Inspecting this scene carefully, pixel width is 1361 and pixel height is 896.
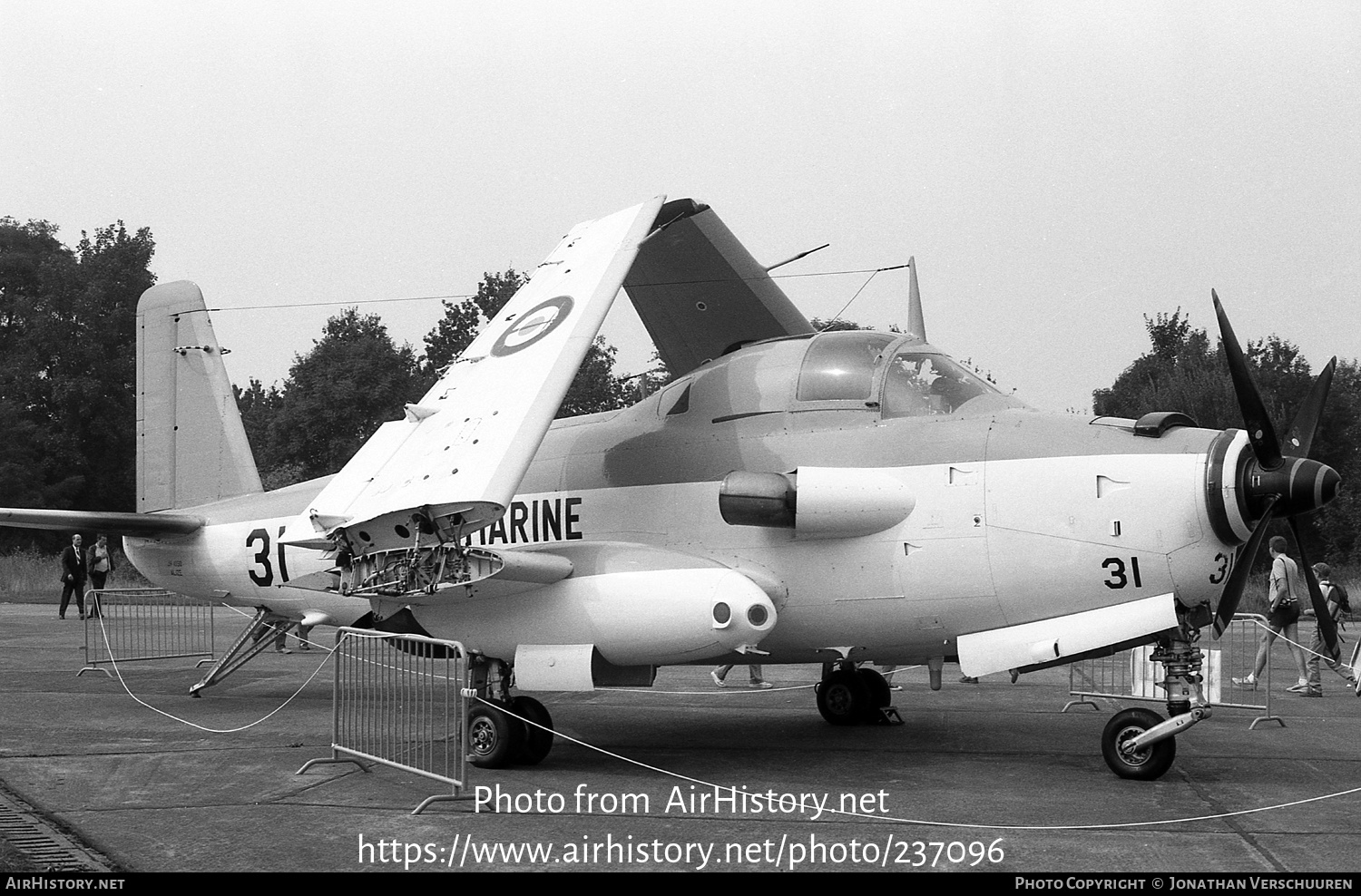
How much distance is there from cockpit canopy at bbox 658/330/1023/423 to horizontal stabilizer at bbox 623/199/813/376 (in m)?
1.48

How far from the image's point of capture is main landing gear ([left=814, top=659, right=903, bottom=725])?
11227 millimetres

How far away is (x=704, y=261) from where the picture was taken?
1133 cm

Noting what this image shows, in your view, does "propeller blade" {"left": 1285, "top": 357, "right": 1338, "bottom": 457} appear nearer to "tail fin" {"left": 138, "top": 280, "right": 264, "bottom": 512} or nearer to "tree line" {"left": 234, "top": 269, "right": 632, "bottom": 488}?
"tail fin" {"left": 138, "top": 280, "right": 264, "bottom": 512}

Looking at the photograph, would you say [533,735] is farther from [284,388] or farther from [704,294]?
[284,388]

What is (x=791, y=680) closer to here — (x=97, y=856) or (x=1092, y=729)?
(x=1092, y=729)

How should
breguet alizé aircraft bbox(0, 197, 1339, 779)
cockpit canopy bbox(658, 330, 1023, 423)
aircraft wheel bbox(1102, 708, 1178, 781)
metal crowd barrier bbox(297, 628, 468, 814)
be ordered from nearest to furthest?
breguet alizé aircraft bbox(0, 197, 1339, 779) < aircraft wheel bbox(1102, 708, 1178, 781) < metal crowd barrier bbox(297, 628, 468, 814) < cockpit canopy bbox(658, 330, 1023, 423)

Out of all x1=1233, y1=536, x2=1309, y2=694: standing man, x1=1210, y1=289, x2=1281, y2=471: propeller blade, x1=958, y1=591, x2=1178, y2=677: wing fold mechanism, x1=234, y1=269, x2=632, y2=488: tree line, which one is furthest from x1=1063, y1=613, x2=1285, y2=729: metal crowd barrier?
x1=234, y1=269, x2=632, y2=488: tree line

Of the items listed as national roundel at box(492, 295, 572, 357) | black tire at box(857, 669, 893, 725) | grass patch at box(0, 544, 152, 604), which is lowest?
grass patch at box(0, 544, 152, 604)

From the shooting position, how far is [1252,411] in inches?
310

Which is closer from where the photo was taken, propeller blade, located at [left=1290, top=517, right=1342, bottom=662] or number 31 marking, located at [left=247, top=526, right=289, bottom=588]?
propeller blade, located at [left=1290, top=517, right=1342, bottom=662]

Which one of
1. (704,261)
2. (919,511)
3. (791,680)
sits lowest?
(791,680)

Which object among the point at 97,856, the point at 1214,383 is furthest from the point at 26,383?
the point at 97,856

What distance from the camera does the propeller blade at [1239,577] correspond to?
7.97 metres

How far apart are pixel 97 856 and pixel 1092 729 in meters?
8.44
